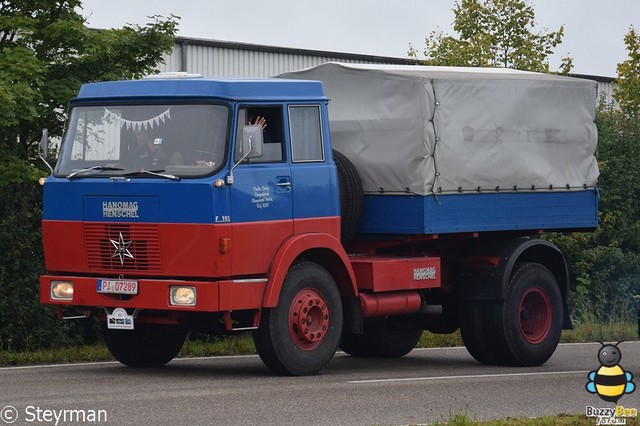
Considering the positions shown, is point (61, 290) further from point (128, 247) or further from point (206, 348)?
point (206, 348)

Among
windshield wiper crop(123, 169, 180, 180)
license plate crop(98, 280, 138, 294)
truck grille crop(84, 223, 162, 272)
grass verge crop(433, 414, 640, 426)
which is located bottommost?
grass verge crop(433, 414, 640, 426)

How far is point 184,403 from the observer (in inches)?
462

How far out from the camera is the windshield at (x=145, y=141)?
13727 mm

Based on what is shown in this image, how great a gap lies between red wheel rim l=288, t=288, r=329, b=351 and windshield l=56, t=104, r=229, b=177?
5.46 feet

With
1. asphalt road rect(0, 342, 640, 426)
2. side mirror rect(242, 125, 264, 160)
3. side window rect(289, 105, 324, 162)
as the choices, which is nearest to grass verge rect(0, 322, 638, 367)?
asphalt road rect(0, 342, 640, 426)

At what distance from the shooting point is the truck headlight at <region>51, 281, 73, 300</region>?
560 inches

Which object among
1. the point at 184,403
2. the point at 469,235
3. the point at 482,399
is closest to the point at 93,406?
the point at 184,403

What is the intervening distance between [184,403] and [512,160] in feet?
20.8

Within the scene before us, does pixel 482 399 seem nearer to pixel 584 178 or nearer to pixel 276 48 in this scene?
pixel 584 178

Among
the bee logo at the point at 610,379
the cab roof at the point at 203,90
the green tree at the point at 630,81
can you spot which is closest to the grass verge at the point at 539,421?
the bee logo at the point at 610,379

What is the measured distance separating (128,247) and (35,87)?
5855mm

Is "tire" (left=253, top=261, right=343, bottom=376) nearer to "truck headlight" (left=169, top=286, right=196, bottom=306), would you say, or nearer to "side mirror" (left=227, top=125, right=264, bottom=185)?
"truck headlight" (left=169, top=286, right=196, bottom=306)

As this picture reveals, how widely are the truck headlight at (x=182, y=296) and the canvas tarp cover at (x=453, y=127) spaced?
10.0 feet

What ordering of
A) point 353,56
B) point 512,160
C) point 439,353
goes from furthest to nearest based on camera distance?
point 353,56, point 439,353, point 512,160
